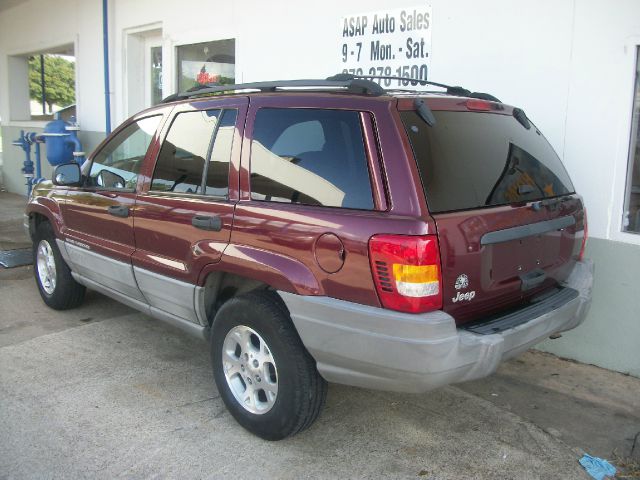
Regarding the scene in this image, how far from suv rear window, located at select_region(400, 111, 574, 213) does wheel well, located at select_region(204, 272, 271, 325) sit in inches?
45.9

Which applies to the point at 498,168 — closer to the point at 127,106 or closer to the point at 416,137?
the point at 416,137

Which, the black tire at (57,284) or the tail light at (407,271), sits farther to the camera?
the black tire at (57,284)

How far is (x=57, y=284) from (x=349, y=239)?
3.37 meters

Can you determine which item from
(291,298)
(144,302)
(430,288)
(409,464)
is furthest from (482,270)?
(144,302)

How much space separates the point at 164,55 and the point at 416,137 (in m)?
6.21

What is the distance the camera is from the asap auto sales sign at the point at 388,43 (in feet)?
17.0

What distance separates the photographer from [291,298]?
2873 millimetres

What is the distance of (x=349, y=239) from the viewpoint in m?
2.68

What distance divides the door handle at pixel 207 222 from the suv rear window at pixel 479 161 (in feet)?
3.81

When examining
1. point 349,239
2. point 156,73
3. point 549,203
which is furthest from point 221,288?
point 156,73

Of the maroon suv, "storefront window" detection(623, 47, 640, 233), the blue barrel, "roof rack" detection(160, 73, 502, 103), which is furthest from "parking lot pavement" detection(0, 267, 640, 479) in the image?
the blue barrel

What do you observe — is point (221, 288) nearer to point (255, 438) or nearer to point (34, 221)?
point (255, 438)

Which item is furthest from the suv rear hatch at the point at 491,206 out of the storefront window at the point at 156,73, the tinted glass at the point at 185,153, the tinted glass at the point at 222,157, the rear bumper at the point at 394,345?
the storefront window at the point at 156,73

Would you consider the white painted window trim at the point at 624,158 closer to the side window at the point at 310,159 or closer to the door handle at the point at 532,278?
the door handle at the point at 532,278
